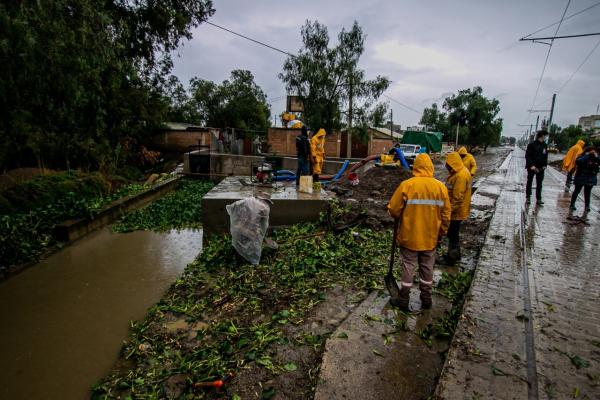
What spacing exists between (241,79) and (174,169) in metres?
29.2

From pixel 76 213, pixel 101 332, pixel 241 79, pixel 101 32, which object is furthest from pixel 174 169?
pixel 241 79

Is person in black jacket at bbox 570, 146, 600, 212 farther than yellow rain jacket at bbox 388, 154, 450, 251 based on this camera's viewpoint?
Yes

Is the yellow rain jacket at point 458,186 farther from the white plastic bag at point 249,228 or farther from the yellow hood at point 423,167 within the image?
the white plastic bag at point 249,228

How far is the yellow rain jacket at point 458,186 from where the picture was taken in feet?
15.1

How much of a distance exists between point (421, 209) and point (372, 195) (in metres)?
6.60

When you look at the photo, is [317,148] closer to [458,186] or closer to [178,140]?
[458,186]

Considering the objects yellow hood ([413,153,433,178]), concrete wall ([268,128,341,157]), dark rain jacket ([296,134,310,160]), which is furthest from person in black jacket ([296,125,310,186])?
concrete wall ([268,128,341,157])

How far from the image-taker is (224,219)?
7.30 metres

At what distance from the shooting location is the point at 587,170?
7.58m

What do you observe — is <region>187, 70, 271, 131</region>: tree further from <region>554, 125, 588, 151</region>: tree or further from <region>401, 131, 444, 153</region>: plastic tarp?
<region>554, 125, 588, 151</region>: tree

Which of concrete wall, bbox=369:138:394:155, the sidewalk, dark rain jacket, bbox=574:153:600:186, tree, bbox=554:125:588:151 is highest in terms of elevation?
tree, bbox=554:125:588:151

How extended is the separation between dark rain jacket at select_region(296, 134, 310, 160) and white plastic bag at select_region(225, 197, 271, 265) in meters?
4.45

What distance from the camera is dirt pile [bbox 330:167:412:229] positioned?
724 centimetres

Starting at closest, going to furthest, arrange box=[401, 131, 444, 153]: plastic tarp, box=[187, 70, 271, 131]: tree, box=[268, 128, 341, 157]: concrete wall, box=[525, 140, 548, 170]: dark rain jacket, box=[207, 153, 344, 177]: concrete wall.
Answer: box=[525, 140, 548, 170]: dark rain jacket, box=[207, 153, 344, 177]: concrete wall, box=[268, 128, 341, 157]: concrete wall, box=[401, 131, 444, 153]: plastic tarp, box=[187, 70, 271, 131]: tree
